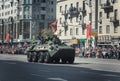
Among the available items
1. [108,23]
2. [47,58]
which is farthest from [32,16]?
[47,58]

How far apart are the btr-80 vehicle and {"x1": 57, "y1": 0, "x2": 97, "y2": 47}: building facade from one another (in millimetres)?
39315

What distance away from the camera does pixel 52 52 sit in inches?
1438

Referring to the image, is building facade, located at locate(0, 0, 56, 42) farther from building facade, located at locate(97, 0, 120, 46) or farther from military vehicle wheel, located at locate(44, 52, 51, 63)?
military vehicle wheel, located at locate(44, 52, 51, 63)

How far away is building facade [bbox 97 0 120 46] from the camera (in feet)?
238

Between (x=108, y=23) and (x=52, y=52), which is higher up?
(x=108, y=23)

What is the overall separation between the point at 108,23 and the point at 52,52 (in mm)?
40129

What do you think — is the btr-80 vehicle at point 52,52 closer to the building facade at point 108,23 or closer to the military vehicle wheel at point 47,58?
the military vehicle wheel at point 47,58

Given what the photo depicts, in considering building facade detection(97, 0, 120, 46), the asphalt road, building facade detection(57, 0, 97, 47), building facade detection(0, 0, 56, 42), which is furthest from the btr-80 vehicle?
building facade detection(0, 0, 56, 42)

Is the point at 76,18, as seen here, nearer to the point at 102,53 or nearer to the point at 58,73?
the point at 102,53

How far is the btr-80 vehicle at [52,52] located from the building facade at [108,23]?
33902 mm

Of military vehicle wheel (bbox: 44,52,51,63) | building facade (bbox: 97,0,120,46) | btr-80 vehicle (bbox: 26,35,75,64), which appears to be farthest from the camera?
building facade (bbox: 97,0,120,46)

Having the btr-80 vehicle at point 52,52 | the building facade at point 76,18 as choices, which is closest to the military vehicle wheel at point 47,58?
the btr-80 vehicle at point 52,52

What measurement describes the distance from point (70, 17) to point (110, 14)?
16.7 m

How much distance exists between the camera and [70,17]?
3568 inches
